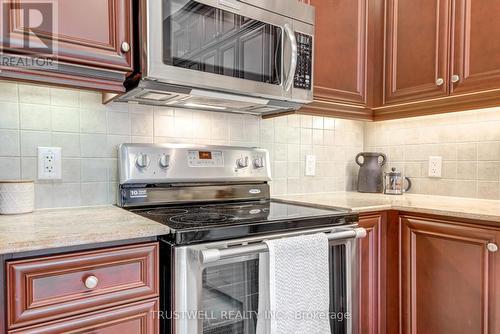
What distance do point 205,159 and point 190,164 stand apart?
81 mm

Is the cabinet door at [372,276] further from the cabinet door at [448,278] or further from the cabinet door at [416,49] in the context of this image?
the cabinet door at [416,49]

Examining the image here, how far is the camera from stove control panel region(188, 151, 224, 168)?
1.51 m

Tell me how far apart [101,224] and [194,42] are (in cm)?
68

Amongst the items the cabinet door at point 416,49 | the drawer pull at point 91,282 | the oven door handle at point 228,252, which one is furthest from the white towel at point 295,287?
the cabinet door at point 416,49

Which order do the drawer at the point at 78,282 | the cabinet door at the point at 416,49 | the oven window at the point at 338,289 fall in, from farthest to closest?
the cabinet door at the point at 416,49 → the oven window at the point at 338,289 → the drawer at the point at 78,282

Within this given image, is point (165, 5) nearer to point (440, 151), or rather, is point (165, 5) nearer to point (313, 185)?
point (313, 185)

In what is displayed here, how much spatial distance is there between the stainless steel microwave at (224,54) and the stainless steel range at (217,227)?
0.91 ft

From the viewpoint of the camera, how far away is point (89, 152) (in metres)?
1.37

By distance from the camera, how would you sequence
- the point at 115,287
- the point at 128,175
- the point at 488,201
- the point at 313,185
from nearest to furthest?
the point at 115,287, the point at 128,175, the point at 488,201, the point at 313,185

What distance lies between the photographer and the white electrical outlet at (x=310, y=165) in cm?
199

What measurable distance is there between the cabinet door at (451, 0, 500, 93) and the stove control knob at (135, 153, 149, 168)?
56.8 inches

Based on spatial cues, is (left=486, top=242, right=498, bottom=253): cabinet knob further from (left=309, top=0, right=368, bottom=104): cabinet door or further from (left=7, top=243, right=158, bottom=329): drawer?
(left=7, top=243, right=158, bottom=329): drawer

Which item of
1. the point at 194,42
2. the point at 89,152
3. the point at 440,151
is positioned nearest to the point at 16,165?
the point at 89,152

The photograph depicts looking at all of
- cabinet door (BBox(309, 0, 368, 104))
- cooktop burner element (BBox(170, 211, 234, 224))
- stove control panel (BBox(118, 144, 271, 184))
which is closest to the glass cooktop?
cooktop burner element (BBox(170, 211, 234, 224))
